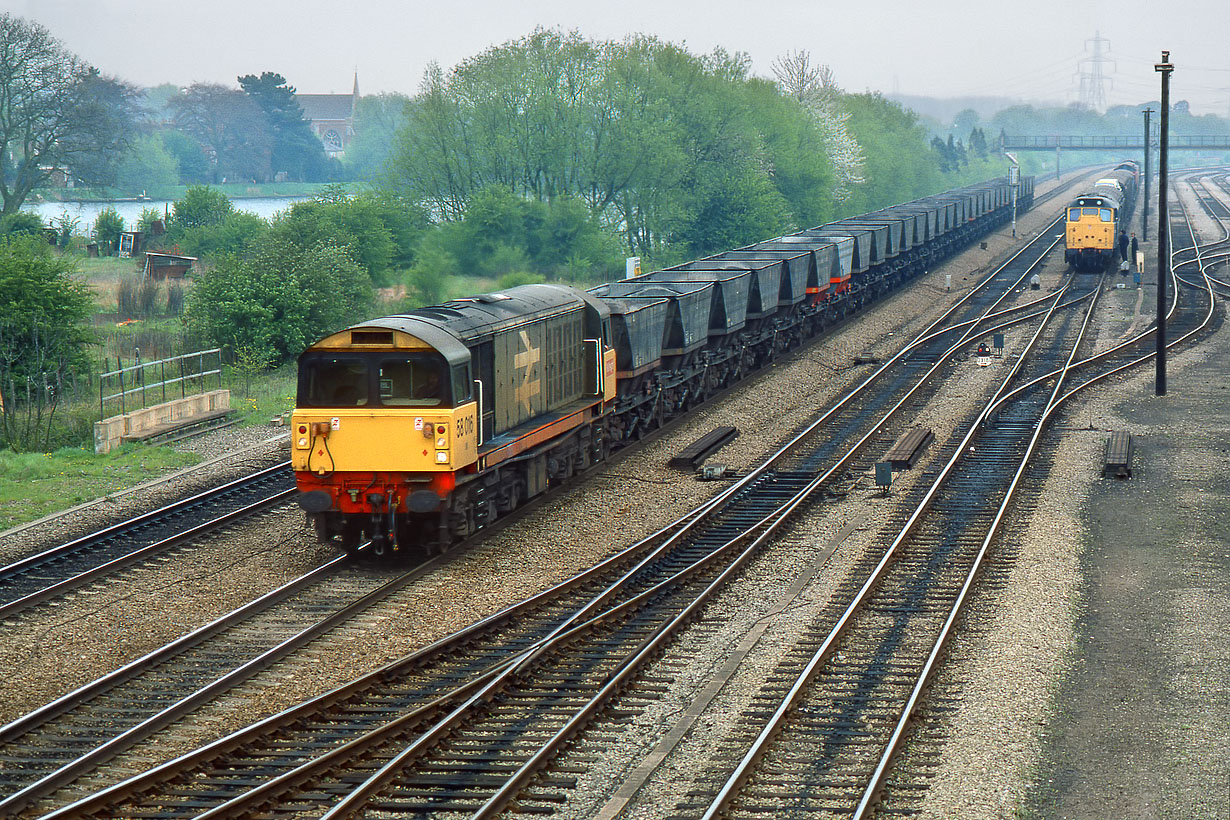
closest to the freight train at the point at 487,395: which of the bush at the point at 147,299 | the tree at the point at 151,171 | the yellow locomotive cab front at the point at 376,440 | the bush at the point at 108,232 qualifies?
the yellow locomotive cab front at the point at 376,440

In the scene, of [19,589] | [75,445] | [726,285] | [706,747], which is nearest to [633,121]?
[726,285]

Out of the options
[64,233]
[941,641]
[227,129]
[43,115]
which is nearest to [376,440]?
[941,641]

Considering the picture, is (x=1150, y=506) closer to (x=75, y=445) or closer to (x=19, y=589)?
(x=19, y=589)

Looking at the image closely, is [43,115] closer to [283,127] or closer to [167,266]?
[167,266]

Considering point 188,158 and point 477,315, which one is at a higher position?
point 188,158

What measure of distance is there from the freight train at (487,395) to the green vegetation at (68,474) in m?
6.32

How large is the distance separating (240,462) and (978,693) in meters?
16.4

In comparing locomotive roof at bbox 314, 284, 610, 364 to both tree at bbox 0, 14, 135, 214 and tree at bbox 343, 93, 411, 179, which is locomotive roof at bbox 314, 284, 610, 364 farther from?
tree at bbox 343, 93, 411, 179

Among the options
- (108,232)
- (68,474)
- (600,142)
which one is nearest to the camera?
(68,474)

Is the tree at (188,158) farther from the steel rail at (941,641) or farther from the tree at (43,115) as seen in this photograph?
the steel rail at (941,641)

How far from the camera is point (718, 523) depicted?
2003cm

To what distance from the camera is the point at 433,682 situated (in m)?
13.0

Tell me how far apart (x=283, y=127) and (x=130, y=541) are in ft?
376

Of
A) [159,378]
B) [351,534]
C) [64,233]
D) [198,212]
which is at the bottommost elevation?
[351,534]
